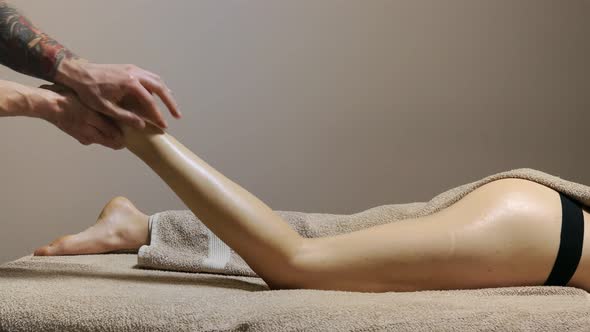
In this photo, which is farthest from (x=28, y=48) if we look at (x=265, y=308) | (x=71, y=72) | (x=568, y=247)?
(x=568, y=247)

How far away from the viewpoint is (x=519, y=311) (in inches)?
32.3

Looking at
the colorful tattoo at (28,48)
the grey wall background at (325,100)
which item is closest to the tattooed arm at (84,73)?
the colorful tattoo at (28,48)

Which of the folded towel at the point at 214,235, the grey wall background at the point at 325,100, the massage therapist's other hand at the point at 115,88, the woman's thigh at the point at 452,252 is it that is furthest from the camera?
the grey wall background at the point at 325,100

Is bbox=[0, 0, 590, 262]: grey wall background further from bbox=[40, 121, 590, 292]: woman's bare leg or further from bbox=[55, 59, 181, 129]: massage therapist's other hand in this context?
bbox=[40, 121, 590, 292]: woman's bare leg

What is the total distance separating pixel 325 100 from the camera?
2164mm

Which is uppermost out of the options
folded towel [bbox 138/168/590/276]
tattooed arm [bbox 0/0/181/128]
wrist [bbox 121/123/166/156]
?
tattooed arm [bbox 0/0/181/128]

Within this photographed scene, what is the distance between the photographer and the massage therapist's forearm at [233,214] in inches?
40.7

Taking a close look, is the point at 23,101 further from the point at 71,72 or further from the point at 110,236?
the point at 110,236

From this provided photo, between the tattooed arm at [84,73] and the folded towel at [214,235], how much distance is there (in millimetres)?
283

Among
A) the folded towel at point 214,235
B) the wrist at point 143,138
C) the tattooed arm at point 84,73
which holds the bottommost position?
the folded towel at point 214,235

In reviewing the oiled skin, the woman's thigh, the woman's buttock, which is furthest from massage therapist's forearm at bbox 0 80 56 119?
the woman's buttock

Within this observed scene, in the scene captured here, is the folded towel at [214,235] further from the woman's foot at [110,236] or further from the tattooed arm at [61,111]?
the tattooed arm at [61,111]

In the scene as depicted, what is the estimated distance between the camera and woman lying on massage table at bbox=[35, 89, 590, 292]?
1.00 metres

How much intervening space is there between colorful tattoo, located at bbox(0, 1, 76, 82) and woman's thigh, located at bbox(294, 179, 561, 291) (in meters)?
0.58
